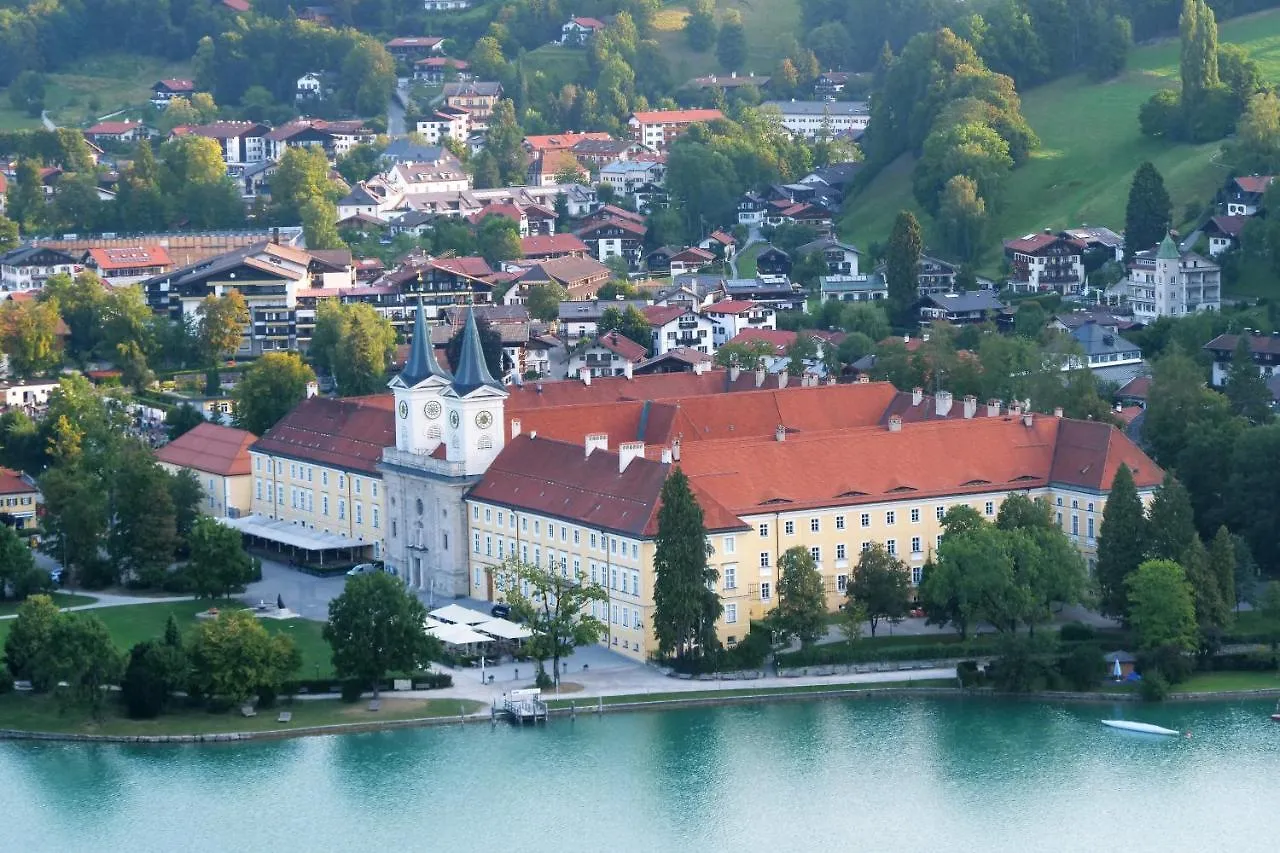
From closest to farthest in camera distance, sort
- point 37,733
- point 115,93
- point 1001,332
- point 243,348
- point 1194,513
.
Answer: point 37,733
point 1194,513
point 1001,332
point 243,348
point 115,93

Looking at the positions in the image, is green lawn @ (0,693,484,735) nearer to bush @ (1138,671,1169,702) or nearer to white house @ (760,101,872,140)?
bush @ (1138,671,1169,702)

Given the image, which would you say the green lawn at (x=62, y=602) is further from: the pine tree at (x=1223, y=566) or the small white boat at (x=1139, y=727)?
the pine tree at (x=1223, y=566)

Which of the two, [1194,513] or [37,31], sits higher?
[37,31]

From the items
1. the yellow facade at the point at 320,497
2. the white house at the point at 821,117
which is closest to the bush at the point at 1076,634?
the yellow facade at the point at 320,497

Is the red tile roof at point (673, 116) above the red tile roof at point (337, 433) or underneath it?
above

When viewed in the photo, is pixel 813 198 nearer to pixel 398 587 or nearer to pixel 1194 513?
pixel 1194 513

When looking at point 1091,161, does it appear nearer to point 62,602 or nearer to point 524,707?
point 62,602

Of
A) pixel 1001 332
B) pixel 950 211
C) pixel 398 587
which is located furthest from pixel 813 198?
pixel 398 587
